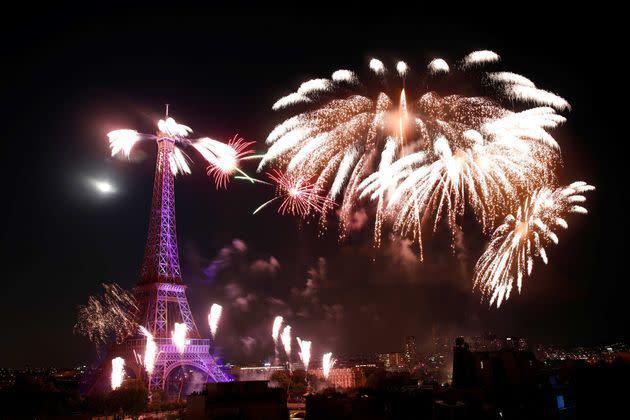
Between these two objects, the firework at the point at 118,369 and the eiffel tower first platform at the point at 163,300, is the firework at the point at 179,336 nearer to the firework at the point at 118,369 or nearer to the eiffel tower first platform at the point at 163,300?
the eiffel tower first platform at the point at 163,300

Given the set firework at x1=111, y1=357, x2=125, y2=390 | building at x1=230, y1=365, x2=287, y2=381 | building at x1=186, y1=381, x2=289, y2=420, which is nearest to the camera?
building at x1=186, y1=381, x2=289, y2=420

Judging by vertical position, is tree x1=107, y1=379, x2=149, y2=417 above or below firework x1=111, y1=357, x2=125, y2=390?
below

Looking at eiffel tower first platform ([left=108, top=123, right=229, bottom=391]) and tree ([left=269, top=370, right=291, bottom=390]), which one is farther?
tree ([left=269, top=370, right=291, bottom=390])

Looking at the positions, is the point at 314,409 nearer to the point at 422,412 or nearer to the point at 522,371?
the point at 422,412

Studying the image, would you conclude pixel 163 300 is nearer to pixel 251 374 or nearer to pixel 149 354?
pixel 149 354

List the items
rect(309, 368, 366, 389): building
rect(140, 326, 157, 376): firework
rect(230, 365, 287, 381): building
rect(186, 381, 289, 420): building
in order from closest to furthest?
rect(186, 381, 289, 420): building, rect(140, 326, 157, 376): firework, rect(309, 368, 366, 389): building, rect(230, 365, 287, 381): building

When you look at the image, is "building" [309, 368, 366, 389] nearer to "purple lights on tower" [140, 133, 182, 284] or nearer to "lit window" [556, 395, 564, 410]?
"purple lights on tower" [140, 133, 182, 284]

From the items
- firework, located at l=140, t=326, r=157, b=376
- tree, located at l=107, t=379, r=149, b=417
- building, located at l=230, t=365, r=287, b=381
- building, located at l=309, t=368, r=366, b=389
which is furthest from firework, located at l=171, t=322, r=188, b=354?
building, located at l=309, t=368, r=366, b=389
